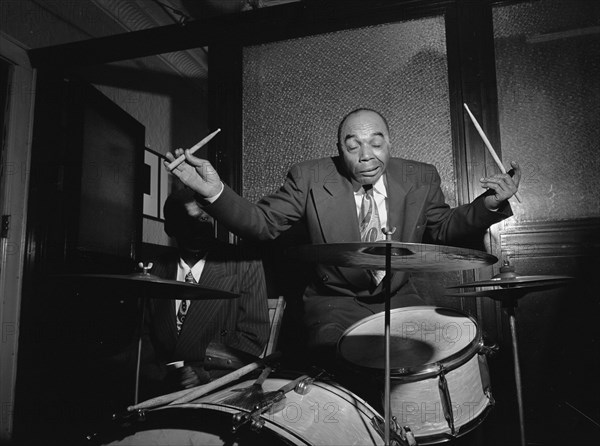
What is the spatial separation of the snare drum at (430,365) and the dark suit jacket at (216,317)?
83cm

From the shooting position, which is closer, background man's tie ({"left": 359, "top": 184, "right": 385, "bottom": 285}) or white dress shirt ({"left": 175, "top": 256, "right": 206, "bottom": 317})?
background man's tie ({"left": 359, "top": 184, "right": 385, "bottom": 285})

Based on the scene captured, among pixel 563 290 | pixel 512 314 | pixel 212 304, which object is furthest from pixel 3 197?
pixel 563 290

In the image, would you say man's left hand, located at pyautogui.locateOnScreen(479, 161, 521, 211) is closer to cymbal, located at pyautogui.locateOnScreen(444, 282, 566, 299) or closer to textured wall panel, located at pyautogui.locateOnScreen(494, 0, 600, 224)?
cymbal, located at pyautogui.locateOnScreen(444, 282, 566, 299)

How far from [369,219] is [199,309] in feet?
3.35

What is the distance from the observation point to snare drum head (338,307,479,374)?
1718 millimetres

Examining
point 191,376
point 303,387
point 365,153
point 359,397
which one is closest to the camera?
point 303,387

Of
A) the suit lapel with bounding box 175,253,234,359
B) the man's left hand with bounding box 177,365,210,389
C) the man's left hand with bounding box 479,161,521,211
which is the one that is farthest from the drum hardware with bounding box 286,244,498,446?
the suit lapel with bounding box 175,253,234,359

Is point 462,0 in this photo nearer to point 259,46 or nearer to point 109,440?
point 259,46

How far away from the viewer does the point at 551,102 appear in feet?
9.69

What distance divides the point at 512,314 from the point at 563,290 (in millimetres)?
1120

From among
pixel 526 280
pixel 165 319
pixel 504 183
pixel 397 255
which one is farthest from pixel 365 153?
pixel 165 319

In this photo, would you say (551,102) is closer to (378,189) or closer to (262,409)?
(378,189)

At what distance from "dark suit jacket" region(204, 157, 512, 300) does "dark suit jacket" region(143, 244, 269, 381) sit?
0.28m

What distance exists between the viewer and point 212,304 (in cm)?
255
